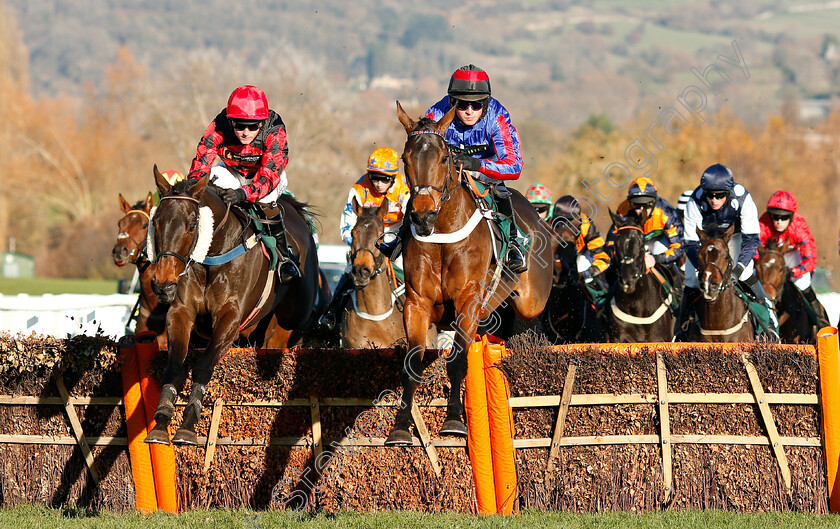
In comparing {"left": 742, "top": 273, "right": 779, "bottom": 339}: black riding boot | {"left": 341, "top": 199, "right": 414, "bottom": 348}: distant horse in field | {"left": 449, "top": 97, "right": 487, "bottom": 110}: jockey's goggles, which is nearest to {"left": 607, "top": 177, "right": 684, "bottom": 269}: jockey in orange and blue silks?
{"left": 742, "top": 273, "right": 779, "bottom": 339}: black riding boot

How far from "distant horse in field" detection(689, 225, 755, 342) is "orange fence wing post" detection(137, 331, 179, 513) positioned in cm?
428

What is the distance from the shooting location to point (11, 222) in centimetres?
4600

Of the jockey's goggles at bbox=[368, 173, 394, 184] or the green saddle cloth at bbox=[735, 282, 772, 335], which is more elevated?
the jockey's goggles at bbox=[368, 173, 394, 184]

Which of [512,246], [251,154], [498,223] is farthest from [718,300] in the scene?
[251,154]

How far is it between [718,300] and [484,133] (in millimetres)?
2851

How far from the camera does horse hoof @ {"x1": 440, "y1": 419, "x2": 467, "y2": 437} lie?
5.52 meters

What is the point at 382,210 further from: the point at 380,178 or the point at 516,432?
the point at 516,432

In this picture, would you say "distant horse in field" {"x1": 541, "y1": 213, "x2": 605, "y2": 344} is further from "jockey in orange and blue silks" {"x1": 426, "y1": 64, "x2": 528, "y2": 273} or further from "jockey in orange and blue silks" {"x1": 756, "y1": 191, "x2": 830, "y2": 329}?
"jockey in orange and blue silks" {"x1": 426, "y1": 64, "x2": 528, "y2": 273}

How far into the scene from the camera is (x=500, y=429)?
5.92m

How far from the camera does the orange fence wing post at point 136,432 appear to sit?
6.27 meters

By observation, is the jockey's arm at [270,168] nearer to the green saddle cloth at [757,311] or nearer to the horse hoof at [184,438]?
the horse hoof at [184,438]

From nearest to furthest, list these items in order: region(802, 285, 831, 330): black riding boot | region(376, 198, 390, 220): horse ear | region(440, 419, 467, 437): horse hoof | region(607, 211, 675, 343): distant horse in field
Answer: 1. region(440, 419, 467, 437): horse hoof
2. region(376, 198, 390, 220): horse ear
3. region(607, 211, 675, 343): distant horse in field
4. region(802, 285, 831, 330): black riding boot

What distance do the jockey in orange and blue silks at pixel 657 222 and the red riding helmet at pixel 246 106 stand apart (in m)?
3.60

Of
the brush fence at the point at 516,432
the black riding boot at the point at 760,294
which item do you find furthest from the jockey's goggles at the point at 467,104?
the black riding boot at the point at 760,294
